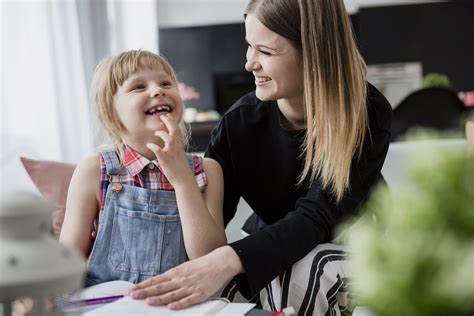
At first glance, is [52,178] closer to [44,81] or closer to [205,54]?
[44,81]

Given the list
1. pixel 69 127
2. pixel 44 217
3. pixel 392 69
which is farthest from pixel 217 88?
pixel 44 217

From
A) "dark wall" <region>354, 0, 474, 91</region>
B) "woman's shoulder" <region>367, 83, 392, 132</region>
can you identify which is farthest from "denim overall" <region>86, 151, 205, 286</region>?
"dark wall" <region>354, 0, 474, 91</region>

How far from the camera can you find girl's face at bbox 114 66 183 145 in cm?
146

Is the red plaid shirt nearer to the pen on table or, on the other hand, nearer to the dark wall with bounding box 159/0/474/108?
the pen on table

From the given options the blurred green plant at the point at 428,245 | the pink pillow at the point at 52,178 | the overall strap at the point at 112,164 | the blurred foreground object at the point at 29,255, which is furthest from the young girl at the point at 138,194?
the blurred green plant at the point at 428,245

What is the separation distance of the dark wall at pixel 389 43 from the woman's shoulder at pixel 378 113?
17.6ft

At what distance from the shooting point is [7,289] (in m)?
0.47

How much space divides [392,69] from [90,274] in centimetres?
606

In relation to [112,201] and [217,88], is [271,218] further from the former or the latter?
[217,88]

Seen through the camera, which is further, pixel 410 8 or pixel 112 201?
pixel 410 8

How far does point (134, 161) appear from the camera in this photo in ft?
4.98

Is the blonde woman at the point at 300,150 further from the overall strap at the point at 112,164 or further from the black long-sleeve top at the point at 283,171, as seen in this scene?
the overall strap at the point at 112,164

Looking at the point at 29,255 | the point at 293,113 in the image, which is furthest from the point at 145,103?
the point at 29,255

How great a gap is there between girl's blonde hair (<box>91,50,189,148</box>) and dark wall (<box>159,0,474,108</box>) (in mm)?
5426
